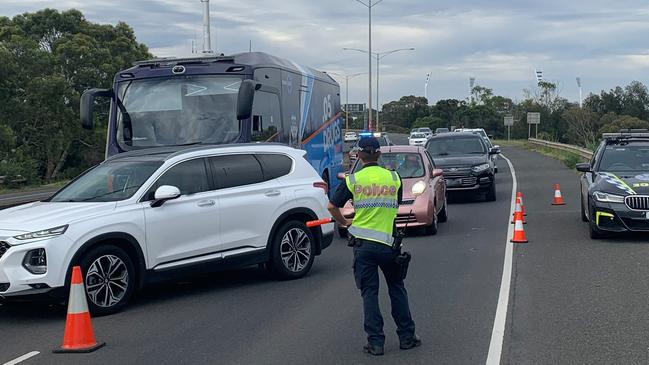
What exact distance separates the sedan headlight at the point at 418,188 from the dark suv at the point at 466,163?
5.44 metres

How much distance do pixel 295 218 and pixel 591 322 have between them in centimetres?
435

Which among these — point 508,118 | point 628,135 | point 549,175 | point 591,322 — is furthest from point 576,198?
point 508,118

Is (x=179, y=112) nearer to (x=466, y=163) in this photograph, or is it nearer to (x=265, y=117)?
(x=265, y=117)

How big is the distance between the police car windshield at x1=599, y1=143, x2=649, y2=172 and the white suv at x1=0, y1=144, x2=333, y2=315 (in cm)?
540

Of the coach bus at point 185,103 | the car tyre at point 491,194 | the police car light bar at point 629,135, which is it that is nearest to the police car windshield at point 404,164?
the coach bus at point 185,103

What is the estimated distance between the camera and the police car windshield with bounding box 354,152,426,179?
15.2m

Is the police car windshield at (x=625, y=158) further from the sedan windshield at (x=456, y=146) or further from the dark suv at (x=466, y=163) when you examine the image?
the sedan windshield at (x=456, y=146)

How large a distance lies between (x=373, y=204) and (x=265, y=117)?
8216 millimetres

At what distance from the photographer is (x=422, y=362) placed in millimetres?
6492

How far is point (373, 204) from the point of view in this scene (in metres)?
6.69

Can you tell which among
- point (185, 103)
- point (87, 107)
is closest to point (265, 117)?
point (185, 103)

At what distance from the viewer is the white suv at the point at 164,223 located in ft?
26.5

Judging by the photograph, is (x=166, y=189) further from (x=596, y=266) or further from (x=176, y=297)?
(x=596, y=266)

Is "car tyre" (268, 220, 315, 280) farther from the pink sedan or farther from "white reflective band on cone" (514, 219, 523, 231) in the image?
"white reflective band on cone" (514, 219, 523, 231)
